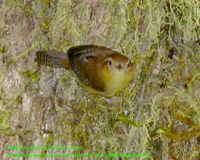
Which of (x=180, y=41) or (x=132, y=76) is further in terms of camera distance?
(x=180, y=41)

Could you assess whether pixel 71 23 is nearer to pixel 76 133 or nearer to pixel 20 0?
pixel 20 0

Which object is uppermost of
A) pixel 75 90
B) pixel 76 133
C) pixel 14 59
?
pixel 14 59

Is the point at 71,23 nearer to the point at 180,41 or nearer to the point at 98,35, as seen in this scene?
the point at 98,35

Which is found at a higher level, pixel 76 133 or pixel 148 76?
pixel 148 76

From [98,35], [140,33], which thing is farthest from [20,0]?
[140,33]
